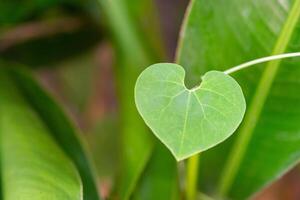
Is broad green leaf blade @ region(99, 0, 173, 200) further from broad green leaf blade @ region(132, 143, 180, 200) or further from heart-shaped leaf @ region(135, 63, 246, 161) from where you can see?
heart-shaped leaf @ region(135, 63, 246, 161)

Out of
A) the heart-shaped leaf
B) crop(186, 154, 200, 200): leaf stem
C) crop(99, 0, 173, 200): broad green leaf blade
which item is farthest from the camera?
crop(99, 0, 173, 200): broad green leaf blade

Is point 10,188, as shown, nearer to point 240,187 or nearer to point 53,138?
point 53,138

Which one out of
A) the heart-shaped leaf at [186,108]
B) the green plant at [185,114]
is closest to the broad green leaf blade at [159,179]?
the green plant at [185,114]

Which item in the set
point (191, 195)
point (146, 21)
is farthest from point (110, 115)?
point (191, 195)

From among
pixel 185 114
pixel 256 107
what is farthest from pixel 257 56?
pixel 185 114

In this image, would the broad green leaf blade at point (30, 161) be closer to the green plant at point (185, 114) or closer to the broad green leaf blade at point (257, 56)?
the green plant at point (185, 114)

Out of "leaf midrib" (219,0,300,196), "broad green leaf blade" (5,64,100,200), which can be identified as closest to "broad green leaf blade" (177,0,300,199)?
"leaf midrib" (219,0,300,196)

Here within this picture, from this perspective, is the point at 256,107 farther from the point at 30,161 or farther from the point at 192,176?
the point at 30,161
